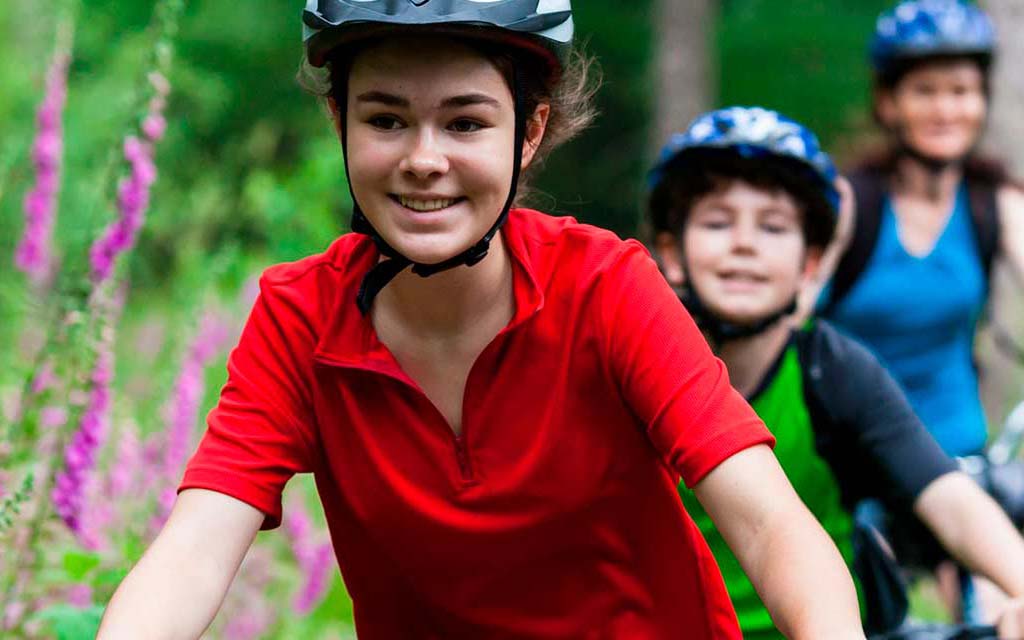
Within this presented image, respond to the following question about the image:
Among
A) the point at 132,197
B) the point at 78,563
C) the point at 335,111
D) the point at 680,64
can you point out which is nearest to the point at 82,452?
the point at 78,563

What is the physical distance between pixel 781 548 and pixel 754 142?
1.73 m

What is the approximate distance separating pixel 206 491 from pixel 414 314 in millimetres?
490

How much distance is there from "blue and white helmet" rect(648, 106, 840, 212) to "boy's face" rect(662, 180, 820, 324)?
0.32 feet

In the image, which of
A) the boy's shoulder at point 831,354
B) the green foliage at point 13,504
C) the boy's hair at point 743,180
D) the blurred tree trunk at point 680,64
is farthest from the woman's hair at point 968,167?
the blurred tree trunk at point 680,64

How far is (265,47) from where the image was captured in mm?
18281

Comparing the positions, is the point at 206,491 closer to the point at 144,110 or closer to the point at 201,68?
the point at 144,110

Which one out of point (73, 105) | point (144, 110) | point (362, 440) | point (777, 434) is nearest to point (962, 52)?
point (777, 434)

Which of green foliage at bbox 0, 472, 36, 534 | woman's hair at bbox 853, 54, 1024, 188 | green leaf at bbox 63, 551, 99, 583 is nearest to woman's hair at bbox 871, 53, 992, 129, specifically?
woman's hair at bbox 853, 54, 1024, 188

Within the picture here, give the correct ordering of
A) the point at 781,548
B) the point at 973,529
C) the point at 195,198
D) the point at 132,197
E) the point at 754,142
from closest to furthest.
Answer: the point at 781,548
the point at 973,529
the point at 132,197
the point at 754,142
the point at 195,198

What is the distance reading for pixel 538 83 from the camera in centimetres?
288

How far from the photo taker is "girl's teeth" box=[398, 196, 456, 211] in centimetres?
269

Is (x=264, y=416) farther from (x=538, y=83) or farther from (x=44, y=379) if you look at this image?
(x=44, y=379)

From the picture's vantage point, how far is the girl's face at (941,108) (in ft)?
18.6

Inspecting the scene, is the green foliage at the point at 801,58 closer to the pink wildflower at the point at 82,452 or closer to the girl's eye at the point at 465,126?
the pink wildflower at the point at 82,452
